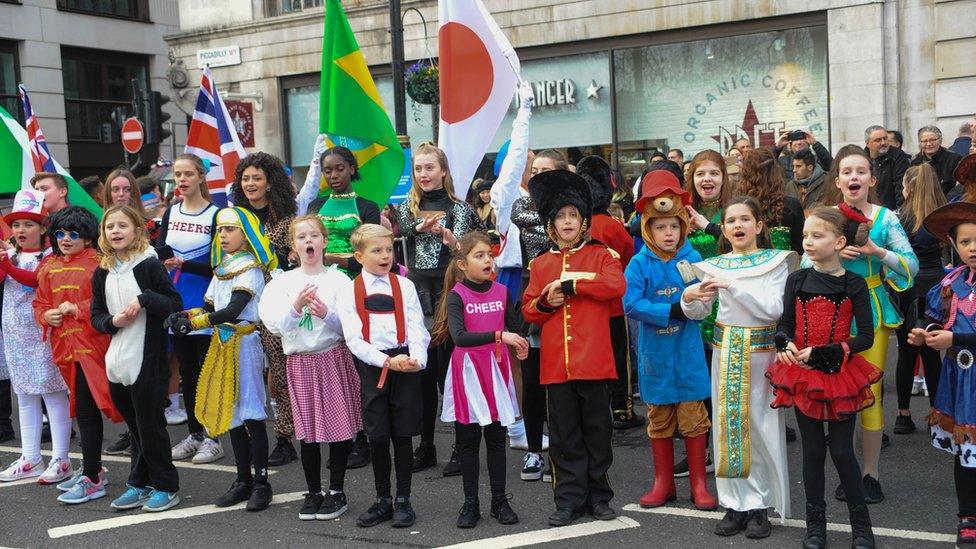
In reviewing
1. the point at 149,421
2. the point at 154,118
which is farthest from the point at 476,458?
the point at 154,118

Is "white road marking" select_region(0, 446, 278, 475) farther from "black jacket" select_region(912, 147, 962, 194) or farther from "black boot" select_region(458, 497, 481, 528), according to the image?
"black jacket" select_region(912, 147, 962, 194)

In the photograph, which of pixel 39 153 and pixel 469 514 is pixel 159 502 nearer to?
pixel 469 514

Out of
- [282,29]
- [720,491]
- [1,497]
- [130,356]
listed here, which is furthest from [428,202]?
[282,29]

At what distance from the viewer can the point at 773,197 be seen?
6371mm

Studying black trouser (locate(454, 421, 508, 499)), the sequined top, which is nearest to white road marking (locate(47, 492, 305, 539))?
black trouser (locate(454, 421, 508, 499))

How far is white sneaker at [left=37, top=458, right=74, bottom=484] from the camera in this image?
266 inches

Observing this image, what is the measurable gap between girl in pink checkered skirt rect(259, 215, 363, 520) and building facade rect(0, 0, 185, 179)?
22.1m

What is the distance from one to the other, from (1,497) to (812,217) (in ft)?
16.5

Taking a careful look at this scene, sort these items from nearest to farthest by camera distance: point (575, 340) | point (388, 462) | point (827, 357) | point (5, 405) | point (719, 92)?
1. point (827, 357)
2. point (575, 340)
3. point (388, 462)
4. point (5, 405)
5. point (719, 92)

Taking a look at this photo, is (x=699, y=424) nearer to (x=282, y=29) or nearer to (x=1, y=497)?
(x=1, y=497)

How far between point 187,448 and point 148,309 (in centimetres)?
167

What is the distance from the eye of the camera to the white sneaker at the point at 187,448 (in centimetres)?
732

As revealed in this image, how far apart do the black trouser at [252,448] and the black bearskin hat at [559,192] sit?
2.02 m

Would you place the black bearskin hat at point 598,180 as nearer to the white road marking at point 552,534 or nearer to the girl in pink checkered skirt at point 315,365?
the girl in pink checkered skirt at point 315,365
